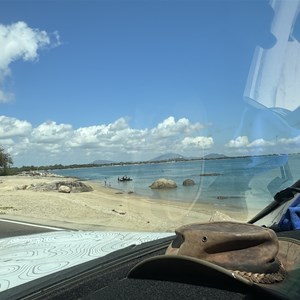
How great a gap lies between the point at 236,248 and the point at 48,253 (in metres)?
1.74

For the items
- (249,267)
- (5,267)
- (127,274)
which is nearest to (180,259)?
(249,267)

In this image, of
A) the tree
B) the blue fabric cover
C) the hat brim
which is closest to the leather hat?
the hat brim

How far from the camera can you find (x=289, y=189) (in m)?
2.95

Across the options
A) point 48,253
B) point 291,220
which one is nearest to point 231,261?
point 291,220

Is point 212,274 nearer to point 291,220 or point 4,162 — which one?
point 291,220

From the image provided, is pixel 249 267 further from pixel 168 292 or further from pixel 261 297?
pixel 168 292

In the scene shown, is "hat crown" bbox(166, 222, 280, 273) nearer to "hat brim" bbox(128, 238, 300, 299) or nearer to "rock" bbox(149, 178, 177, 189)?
"hat brim" bbox(128, 238, 300, 299)

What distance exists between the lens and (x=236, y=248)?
5.38 ft

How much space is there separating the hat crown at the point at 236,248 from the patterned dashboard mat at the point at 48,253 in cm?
99

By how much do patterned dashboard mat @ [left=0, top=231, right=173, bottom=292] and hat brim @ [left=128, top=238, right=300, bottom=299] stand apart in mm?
762

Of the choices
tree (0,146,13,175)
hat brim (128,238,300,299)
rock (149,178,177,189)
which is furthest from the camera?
tree (0,146,13,175)

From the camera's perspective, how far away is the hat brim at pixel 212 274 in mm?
1555

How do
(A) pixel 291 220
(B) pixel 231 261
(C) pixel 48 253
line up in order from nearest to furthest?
1. (B) pixel 231 261
2. (A) pixel 291 220
3. (C) pixel 48 253

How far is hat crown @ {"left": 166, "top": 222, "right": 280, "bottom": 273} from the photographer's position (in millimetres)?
1613
